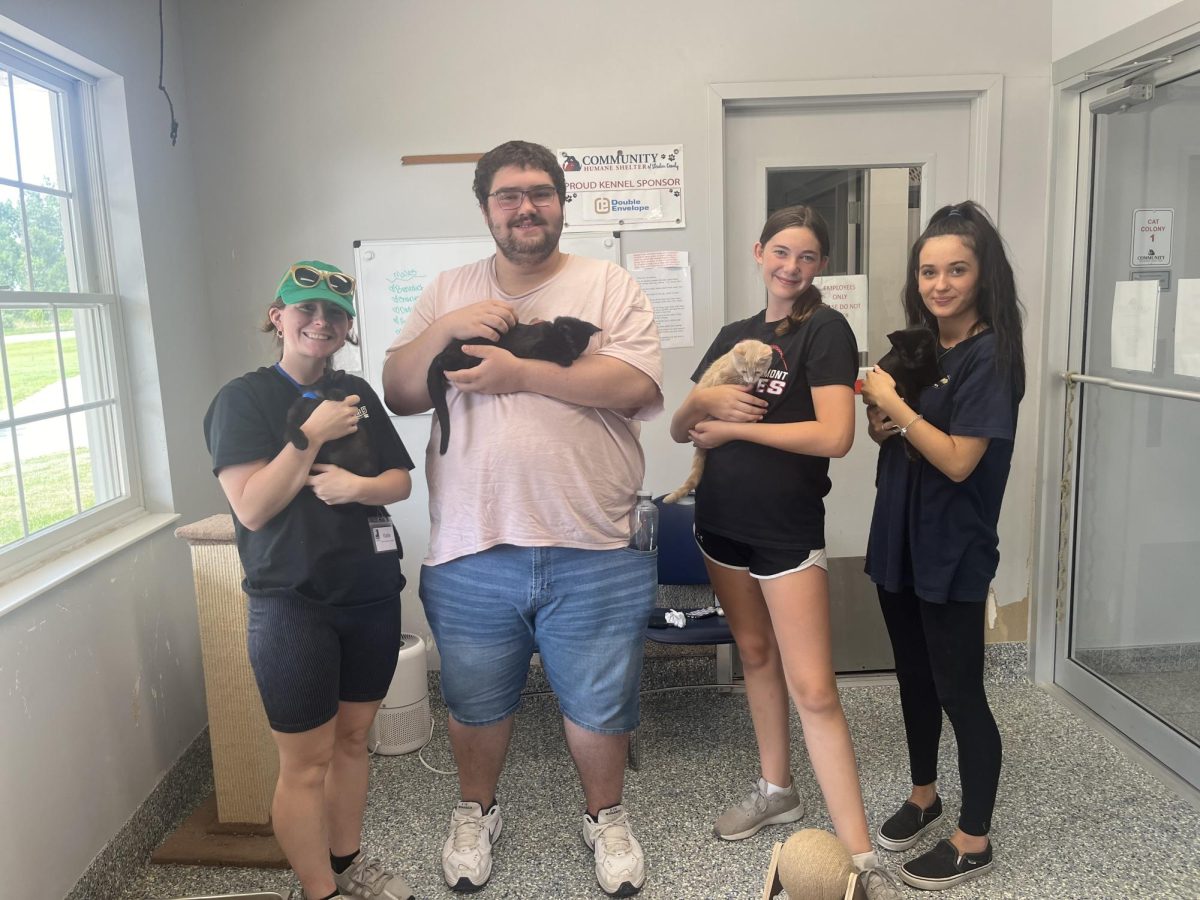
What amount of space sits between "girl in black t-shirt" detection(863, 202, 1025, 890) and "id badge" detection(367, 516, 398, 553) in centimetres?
107

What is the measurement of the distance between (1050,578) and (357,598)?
8.22 ft

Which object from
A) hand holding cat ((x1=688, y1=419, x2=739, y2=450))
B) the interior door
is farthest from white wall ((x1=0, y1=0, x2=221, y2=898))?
the interior door

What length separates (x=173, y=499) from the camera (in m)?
2.51

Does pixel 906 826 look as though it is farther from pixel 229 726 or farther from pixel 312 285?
pixel 312 285

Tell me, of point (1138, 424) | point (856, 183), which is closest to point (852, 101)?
point (856, 183)

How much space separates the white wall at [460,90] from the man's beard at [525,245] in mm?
1262

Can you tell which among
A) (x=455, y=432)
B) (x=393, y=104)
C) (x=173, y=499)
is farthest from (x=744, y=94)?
(x=173, y=499)

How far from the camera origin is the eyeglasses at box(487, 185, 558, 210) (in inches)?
65.2

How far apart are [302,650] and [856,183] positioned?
7.98ft

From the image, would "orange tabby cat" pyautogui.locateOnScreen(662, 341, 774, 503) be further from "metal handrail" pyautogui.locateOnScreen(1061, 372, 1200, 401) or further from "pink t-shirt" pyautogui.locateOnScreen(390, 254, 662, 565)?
"metal handrail" pyautogui.locateOnScreen(1061, 372, 1200, 401)

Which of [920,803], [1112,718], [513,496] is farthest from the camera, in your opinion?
[1112,718]

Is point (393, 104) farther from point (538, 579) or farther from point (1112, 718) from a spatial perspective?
point (1112, 718)

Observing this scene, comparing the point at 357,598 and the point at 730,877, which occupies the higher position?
the point at 357,598

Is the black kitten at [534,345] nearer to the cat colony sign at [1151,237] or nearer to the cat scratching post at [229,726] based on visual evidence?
the cat scratching post at [229,726]
